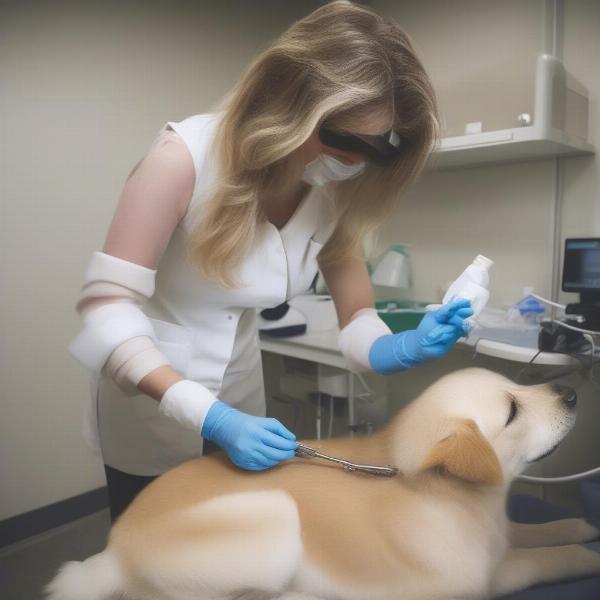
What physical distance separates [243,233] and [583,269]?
0.91 meters

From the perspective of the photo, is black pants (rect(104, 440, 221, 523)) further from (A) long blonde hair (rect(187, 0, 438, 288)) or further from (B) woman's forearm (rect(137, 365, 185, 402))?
(A) long blonde hair (rect(187, 0, 438, 288))

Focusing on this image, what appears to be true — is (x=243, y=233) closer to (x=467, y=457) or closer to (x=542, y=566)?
(x=467, y=457)

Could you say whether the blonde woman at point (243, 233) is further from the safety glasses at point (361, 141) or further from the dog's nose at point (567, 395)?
the dog's nose at point (567, 395)

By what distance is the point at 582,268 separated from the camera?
1.20m

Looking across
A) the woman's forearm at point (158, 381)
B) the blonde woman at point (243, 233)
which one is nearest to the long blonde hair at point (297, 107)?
the blonde woman at point (243, 233)

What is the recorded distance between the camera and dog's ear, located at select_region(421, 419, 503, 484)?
566 mm

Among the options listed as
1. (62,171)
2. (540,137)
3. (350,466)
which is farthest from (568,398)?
(62,171)

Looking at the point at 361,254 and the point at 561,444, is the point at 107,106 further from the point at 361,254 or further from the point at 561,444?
the point at 561,444

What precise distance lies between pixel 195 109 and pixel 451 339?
1.68m

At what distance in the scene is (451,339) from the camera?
2.49 ft

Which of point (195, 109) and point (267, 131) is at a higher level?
point (195, 109)

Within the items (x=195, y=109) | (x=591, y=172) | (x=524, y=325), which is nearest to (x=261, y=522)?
(x=524, y=325)

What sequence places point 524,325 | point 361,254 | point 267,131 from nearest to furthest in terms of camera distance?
point 267,131 < point 361,254 < point 524,325

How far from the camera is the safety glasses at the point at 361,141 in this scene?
2.28 feet
